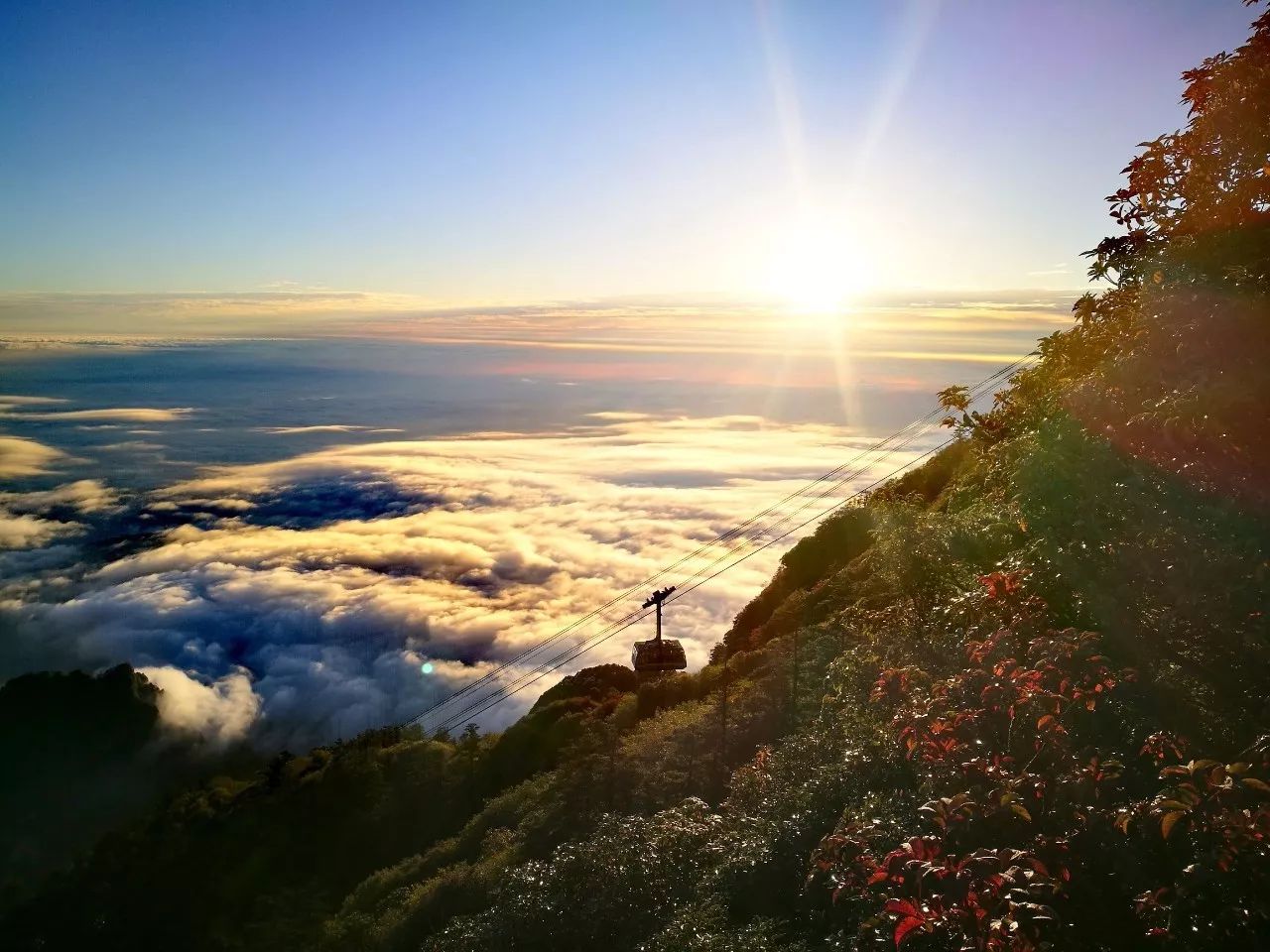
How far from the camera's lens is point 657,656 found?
200 ft

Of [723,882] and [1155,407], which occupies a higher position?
[1155,407]

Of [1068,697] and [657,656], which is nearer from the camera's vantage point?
[1068,697]

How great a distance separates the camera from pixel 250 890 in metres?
58.0

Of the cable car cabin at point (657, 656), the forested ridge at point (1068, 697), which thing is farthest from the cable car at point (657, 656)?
the forested ridge at point (1068, 697)

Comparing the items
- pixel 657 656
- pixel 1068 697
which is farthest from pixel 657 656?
pixel 1068 697

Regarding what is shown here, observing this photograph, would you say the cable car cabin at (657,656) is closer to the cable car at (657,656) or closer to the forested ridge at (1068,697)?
the cable car at (657,656)

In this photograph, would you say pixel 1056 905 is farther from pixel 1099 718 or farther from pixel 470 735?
pixel 470 735

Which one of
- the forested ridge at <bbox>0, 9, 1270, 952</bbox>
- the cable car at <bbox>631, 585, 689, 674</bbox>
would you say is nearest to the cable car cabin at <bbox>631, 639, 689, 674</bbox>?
the cable car at <bbox>631, 585, 689, 674</bbox>

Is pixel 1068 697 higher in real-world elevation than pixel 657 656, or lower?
higher

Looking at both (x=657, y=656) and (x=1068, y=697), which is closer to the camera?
(x=1068, y=697)

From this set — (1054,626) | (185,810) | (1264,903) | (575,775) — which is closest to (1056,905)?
(1264,903)

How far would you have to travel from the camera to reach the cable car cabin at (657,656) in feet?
200

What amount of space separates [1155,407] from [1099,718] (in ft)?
13.0

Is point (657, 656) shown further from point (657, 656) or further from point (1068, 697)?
point (1068, 697)
